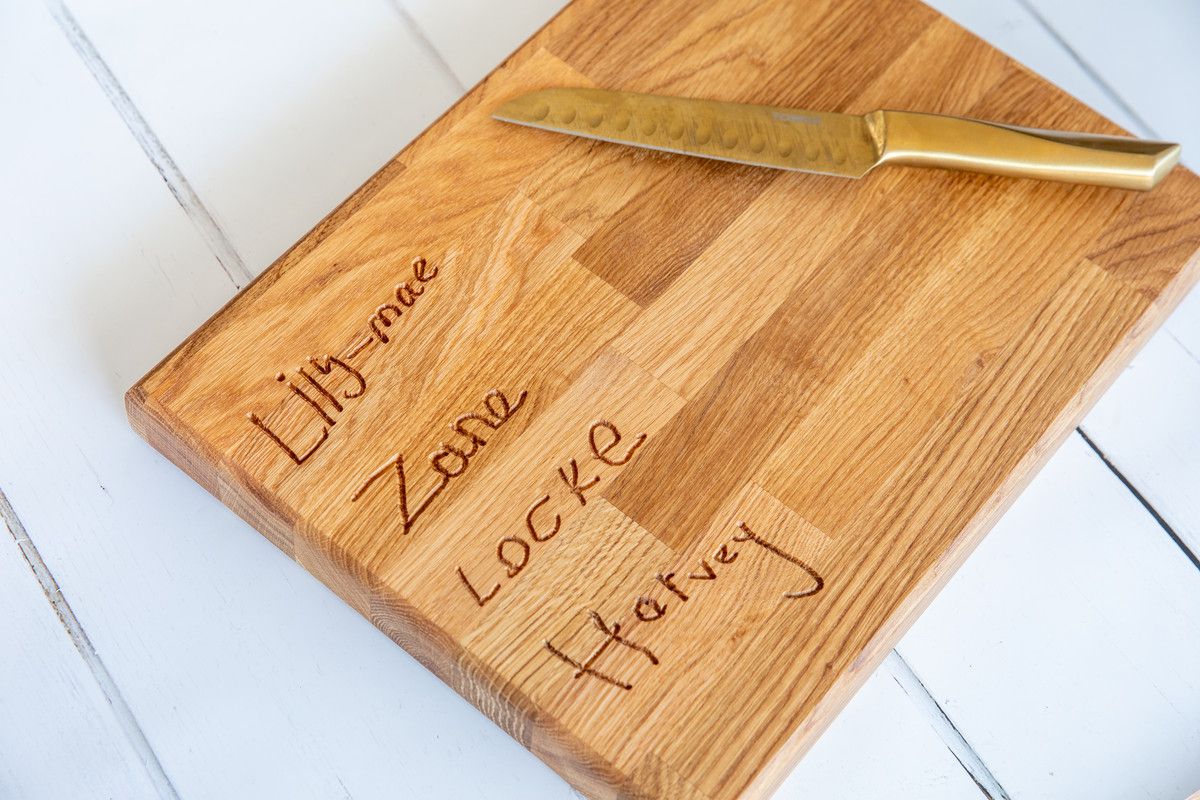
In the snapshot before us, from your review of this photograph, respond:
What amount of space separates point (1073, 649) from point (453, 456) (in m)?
0.43

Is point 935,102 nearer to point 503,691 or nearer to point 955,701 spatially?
point 955,701

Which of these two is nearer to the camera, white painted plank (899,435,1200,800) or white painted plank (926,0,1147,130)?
white painted plank (899,435,1200,800)

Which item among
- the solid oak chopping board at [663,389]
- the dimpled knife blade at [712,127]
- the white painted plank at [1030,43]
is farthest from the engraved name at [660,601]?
the white painted plank at [1030,43]

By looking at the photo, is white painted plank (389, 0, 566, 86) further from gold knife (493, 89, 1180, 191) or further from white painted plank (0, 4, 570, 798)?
white painted plank (0, 4, 570, 798)

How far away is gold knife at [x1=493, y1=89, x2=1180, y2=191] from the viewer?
803mm

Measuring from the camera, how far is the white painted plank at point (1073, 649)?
73cm

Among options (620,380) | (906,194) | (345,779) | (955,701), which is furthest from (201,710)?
(906,194)

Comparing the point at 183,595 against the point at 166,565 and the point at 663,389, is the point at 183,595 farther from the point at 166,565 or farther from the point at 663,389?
the point at 663,389

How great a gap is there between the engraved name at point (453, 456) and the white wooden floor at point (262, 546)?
0.32 ft

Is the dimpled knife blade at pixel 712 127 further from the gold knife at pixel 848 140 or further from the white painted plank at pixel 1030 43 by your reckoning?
the white painted plank at pixel 1030 43

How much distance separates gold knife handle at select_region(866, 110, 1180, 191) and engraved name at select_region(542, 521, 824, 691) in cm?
30

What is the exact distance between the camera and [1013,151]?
804 millimetres

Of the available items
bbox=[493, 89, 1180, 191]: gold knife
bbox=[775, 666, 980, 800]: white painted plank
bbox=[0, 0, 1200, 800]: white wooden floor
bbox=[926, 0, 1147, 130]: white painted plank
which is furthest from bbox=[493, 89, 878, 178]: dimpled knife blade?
bbox=[775, 666, 980, 800]: white painted plank

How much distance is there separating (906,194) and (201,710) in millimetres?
593
